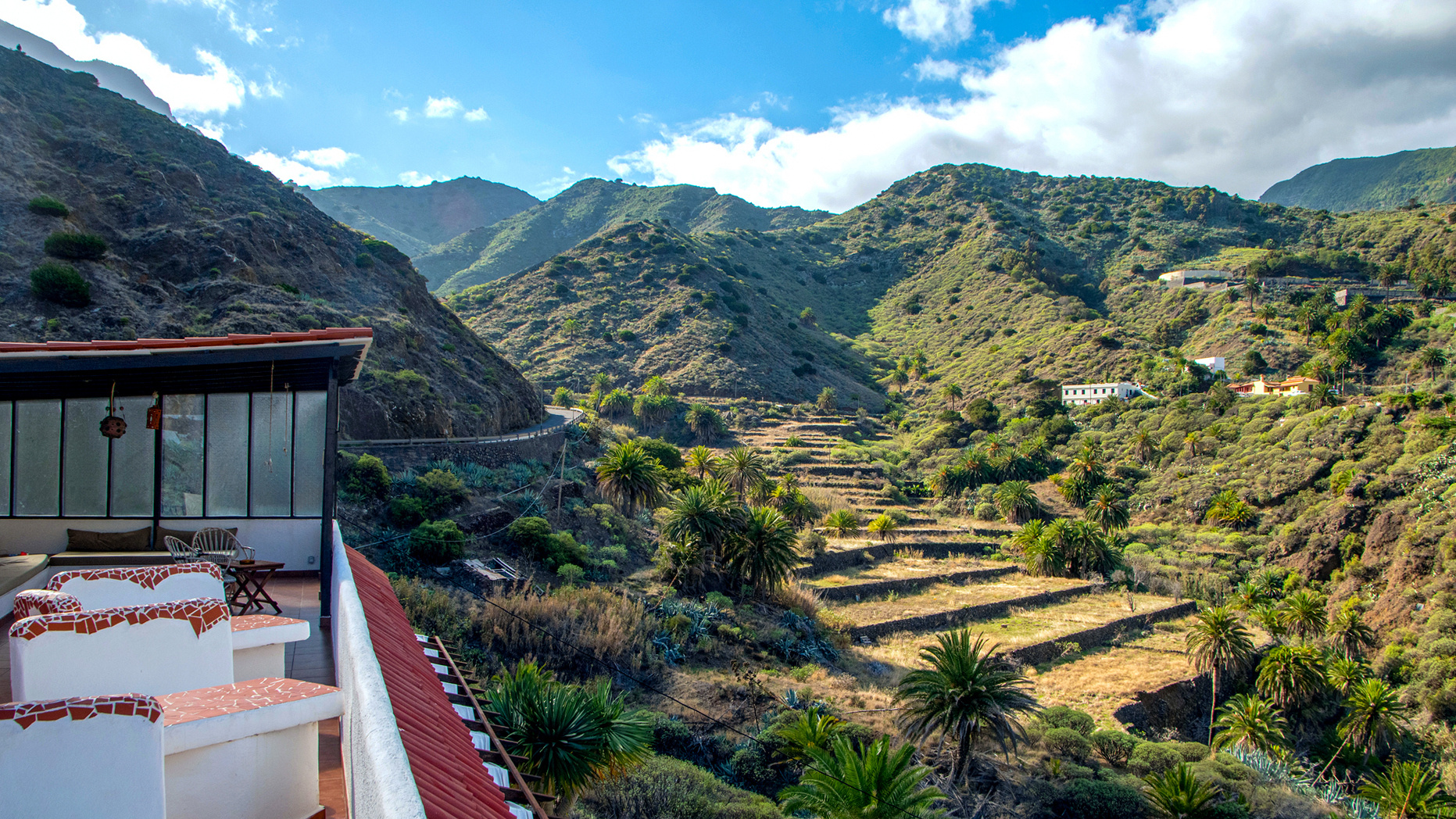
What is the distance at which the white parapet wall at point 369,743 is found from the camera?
230cm

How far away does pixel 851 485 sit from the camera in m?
46.0

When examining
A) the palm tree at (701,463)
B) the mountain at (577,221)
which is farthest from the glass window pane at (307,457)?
the mountain at (577,221)

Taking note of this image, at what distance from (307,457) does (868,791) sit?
30.8 feet

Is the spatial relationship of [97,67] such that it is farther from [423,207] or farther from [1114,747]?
[1114,747]

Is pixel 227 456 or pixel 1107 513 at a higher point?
pixel 227 456

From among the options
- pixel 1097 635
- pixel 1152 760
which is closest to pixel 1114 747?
pixel 1152 760

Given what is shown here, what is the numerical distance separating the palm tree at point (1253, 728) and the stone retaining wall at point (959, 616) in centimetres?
830

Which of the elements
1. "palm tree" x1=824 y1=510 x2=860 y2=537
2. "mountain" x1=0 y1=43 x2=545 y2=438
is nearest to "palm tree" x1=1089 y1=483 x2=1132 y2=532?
"palm tree" x1=824 y1=510 x2=860 y2=537

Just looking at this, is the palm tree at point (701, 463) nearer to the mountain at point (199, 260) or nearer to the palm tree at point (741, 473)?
the palm tree at point (741, 473)

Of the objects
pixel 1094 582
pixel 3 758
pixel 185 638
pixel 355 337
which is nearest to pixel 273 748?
pixel 185 638

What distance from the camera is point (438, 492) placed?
2378 cm

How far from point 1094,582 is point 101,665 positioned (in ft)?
127

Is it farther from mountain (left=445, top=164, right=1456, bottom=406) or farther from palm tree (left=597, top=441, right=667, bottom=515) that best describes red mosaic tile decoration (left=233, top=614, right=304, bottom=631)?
mountain (left=445, top=164, right=1456, bottom=406)

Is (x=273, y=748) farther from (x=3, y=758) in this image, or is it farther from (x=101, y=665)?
(x=3, y=758)
